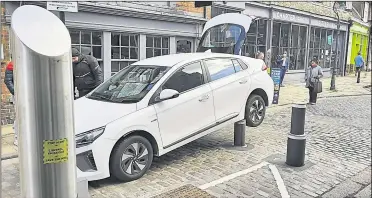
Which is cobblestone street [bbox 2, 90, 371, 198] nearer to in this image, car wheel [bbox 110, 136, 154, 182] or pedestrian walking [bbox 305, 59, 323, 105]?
car wheel [bbox 110, 136, 154, 182]

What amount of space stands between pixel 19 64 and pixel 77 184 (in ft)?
1.95

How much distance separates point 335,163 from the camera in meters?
4.57

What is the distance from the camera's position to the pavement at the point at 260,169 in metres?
3.62

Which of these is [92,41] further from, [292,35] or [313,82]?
[292,35]

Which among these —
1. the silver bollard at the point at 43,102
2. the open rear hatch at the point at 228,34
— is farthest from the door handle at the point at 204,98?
the silver bollard at the point at 43,102

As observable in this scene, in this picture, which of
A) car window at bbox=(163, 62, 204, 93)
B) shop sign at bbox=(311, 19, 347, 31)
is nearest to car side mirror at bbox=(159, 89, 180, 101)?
car window at bbox=(163, 62, 204, 93)

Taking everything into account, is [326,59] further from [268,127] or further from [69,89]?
[69,89]

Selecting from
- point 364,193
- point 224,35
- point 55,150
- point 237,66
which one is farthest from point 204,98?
point 55,150

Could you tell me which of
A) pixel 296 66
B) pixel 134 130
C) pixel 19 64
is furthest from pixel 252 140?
pixel 296 66

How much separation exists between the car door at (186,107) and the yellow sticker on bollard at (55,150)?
8.99 feet

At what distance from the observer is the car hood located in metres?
3.67

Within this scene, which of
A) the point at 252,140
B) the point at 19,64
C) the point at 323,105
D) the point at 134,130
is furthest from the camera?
the point at 323,105

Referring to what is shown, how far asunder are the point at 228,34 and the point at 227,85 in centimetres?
163

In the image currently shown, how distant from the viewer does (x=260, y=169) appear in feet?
14.1
